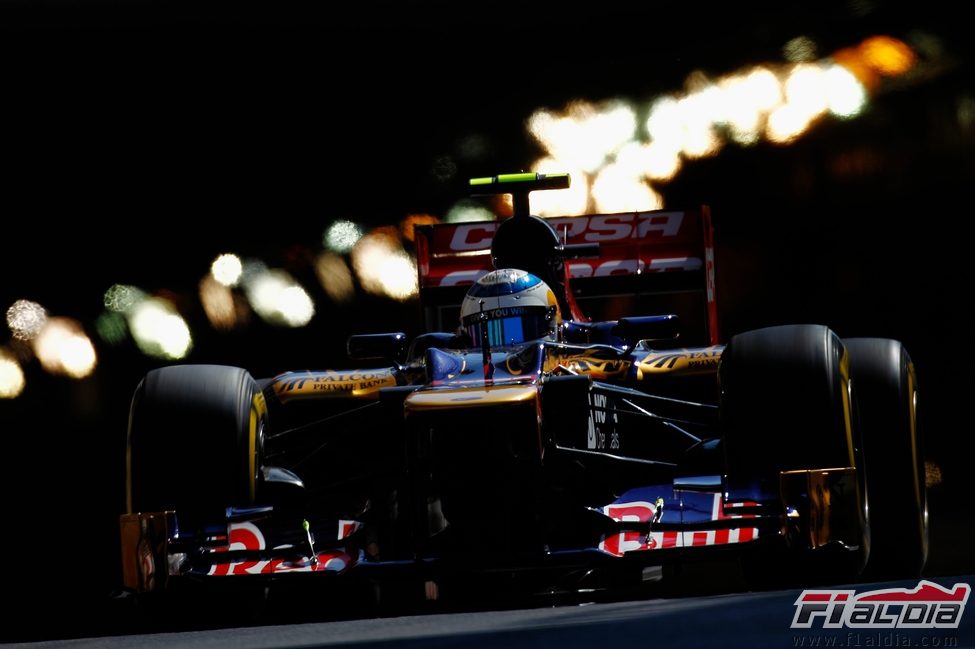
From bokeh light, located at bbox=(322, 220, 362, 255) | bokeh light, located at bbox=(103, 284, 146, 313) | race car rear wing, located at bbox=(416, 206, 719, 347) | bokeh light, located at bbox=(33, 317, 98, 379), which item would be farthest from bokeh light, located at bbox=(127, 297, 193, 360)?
race car rear wing, located at bbox=(416, 206, 719, 347)

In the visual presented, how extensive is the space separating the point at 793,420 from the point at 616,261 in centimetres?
411

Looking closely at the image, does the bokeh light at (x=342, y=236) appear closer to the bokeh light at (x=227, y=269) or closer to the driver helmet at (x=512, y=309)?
the bokeh light at (x=227, y=269)

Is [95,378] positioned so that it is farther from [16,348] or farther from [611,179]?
[611,179]

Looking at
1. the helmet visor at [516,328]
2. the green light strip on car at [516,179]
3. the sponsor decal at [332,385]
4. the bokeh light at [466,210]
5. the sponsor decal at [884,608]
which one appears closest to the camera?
the sponsor decal at [884,608]

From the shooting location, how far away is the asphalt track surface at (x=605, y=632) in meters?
4.22

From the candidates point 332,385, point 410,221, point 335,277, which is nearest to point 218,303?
point 335,277

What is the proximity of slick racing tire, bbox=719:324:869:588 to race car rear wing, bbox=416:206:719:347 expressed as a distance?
363 centimetres

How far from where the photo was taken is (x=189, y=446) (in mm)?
6008

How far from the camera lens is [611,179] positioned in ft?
51.5

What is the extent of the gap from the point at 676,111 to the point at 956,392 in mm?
3966

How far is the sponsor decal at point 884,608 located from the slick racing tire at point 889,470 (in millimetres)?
1314

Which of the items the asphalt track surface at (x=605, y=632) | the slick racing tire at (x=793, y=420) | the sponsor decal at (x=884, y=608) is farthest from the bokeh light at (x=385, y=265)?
the sponsor decal at (x=884, y=608)

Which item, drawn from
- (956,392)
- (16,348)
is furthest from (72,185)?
(956,392)

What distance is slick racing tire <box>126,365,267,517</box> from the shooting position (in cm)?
596
